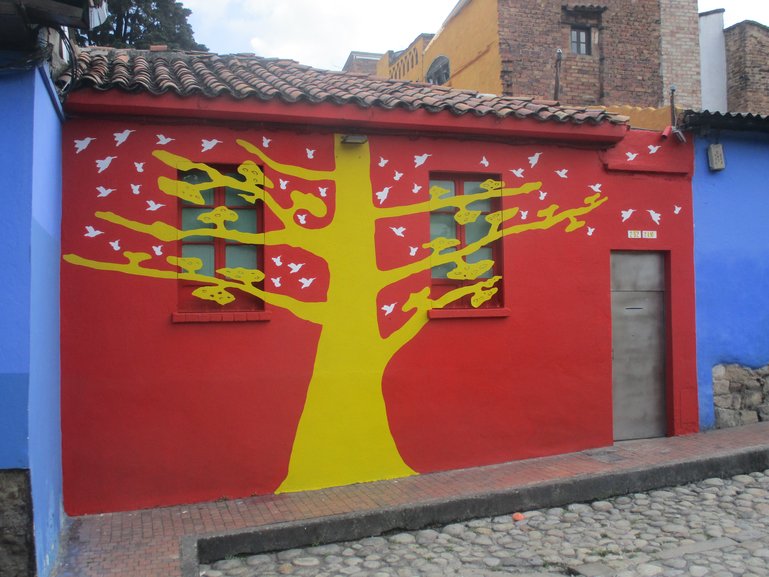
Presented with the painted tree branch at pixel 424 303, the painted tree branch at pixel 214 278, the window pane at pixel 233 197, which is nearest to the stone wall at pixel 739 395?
the painted tree branch at pixel 424 303

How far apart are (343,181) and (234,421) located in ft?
8.87

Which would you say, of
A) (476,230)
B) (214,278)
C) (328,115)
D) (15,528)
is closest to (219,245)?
(214,278)

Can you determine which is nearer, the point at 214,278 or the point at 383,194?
the point at 214,278

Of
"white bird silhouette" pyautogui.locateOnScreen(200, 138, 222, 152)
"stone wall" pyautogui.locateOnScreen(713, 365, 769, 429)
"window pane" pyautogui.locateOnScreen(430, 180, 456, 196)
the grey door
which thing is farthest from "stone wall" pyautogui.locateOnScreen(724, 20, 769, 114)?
"white bird silhouette" pyautogui.locateOnScreen(200, 138, 222, 152)

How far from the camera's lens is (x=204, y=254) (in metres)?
7.06

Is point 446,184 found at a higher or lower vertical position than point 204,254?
higher

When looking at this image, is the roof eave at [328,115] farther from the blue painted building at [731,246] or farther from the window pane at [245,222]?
the blue painted building at [731,246]

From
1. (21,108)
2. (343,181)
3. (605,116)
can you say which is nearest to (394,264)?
(343,181)

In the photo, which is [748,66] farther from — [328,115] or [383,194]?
[328,115]

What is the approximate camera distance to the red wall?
259 inches

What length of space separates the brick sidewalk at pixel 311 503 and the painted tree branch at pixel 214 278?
1861 millimetres

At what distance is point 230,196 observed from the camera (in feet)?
23.6

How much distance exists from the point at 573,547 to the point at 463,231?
3.59m

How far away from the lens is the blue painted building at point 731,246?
9195mm
